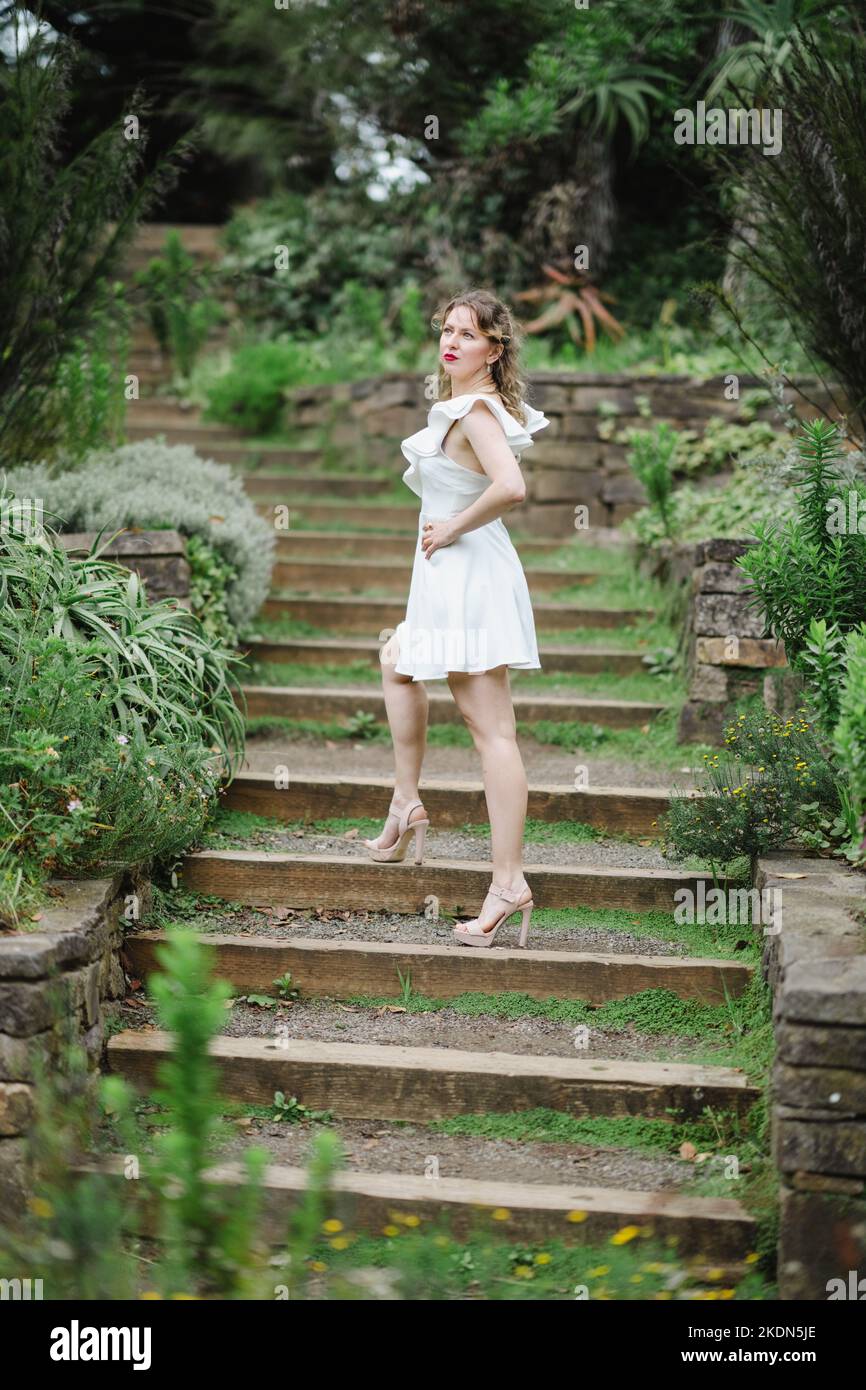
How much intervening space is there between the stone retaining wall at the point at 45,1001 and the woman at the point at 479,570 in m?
1.03

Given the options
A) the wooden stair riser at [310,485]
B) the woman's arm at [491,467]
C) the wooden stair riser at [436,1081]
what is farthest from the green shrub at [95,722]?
the wooden stair riser at [310,485]

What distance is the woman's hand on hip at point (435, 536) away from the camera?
12.2ft

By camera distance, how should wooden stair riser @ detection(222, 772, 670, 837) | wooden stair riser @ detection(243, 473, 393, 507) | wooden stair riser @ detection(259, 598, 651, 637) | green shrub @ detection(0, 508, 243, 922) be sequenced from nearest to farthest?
green shrub @ detection(0, 508, 243, 922) → wooden stair riser @ detection(222, 772, 670, 837) → wooden stair riser @ detection(259, 598, 651, 637) → wooden stair riser @ detection(243, 473, 393, 507)

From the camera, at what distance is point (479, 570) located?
3762 millimetres

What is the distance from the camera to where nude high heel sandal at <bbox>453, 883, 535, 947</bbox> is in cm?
374

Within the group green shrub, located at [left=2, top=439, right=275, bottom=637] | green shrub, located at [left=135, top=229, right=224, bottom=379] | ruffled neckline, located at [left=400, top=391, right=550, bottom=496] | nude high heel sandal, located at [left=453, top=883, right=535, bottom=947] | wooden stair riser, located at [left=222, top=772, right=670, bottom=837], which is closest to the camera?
ruffled neckline, located at [left=400, top=391, right=550, bottom=496]

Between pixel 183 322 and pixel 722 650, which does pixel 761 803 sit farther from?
pixel 183 322

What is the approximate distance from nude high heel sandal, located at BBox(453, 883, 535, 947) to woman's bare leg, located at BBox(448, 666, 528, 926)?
0.02 m

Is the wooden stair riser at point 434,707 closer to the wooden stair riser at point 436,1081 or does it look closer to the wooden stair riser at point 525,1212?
the wooden stair riser at point 436,1081

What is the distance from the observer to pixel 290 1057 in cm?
345

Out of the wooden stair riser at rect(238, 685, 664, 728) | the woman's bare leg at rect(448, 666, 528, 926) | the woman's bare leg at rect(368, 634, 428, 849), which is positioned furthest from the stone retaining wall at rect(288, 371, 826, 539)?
the woman's bare leg at rect(448, 666, 528, 926)

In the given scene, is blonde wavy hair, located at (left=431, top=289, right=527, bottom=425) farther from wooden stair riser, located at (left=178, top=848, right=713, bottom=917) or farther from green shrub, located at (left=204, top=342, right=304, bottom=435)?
green shrub, located at (left=204, top=342, right=304, bottom=435)

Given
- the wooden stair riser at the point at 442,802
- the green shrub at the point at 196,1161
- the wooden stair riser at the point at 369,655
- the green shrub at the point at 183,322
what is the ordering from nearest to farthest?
the green shrub at the point at 196,1161, the wooden stair riser at the point at 442,802, the wooden stair riser at the point at 369,655, the green shrub at the point at 183,322

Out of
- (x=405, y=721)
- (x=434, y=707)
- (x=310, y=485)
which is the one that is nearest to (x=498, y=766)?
(x=405, y=721)
